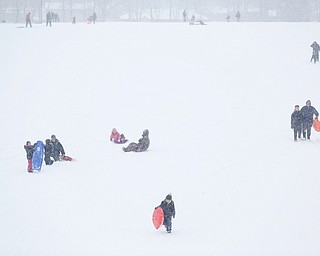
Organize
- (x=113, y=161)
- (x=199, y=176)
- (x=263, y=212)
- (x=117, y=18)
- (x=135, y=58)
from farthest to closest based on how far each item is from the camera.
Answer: (x=117, y=18), (x=135, y=58), (x=113, y=161), (x=199, y=176), (x=263, y=212)

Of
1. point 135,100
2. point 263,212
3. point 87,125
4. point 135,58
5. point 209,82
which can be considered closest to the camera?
point 263,212

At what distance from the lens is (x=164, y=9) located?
10406 centimetres

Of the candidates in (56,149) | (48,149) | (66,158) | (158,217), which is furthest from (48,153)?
(158,217)

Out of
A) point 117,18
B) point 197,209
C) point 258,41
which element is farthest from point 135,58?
point 117,18

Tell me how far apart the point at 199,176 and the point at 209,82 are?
16.1m

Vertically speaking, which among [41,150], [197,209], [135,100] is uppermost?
[135,100]

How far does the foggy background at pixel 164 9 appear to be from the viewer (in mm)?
79500

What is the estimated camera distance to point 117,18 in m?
89.1

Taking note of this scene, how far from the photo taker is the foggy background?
7950cm

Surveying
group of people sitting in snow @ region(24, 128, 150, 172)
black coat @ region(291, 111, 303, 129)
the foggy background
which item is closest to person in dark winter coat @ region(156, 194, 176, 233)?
group of people sitting in snow @ region(24, 128, 150, 172)

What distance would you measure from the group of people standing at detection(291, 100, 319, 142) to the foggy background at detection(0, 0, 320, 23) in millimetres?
58868

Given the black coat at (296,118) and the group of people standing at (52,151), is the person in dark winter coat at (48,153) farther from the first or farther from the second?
the black coat at (296,118)

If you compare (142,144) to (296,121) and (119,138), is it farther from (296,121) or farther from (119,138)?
(296,121)

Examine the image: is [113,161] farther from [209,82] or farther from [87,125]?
[209,82]
